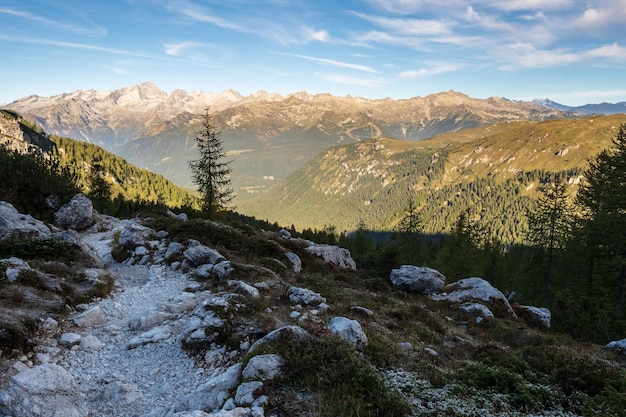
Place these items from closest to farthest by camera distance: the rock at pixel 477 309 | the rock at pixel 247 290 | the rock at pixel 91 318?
the rock at pixel 91 318 → the rock at pixel 247 290 → the rock at pixel 477 309

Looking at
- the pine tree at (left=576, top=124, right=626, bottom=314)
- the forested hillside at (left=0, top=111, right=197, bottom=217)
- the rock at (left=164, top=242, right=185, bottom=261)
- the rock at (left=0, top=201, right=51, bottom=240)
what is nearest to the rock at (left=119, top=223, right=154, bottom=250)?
the rock at (left=164, top=242, right=185, bottom=261)

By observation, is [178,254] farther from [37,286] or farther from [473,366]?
[473,366]

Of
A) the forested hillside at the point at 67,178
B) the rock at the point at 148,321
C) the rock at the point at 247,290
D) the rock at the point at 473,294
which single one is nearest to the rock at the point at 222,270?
the rock at the point at 247,290

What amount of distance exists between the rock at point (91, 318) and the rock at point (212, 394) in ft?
23.2

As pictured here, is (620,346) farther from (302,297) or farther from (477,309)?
(302,297)

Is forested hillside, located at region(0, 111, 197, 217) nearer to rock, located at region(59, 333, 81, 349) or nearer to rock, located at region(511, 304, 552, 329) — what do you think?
rock, located at region(59, 333, 81, 349)

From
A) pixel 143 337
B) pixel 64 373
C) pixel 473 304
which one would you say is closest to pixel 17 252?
pixel 143 337

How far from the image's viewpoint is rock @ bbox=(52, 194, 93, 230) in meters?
32.8

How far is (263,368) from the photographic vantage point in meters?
8.96

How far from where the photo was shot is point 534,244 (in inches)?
1866

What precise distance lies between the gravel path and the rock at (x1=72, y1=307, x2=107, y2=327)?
7.6 inches

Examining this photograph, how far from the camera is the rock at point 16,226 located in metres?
20.9

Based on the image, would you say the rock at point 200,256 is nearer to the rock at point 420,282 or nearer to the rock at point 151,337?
the rock at point 151,337

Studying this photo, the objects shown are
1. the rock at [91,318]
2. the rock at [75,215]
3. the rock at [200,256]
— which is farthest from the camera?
the rock at [75,215]
